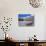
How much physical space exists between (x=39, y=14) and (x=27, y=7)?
557mm

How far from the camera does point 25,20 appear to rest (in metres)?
5.41

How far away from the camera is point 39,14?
547 cm

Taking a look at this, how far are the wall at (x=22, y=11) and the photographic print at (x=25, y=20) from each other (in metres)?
0.13

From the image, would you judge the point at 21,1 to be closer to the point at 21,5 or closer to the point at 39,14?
the point at 21,5

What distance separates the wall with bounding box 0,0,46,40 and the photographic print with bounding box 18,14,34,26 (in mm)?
126

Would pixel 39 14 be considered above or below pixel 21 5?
below

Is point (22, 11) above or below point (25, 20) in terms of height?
above

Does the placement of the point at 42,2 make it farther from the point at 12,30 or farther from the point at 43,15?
the point at 12,30

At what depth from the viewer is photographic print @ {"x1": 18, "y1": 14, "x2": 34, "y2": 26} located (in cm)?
540

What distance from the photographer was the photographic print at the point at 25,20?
17.7 ft

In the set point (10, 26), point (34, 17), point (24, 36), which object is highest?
point (34, 17)

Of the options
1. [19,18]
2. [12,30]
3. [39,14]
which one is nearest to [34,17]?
[39,14]

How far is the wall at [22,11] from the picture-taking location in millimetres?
5359

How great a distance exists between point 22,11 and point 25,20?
0.38 metres
